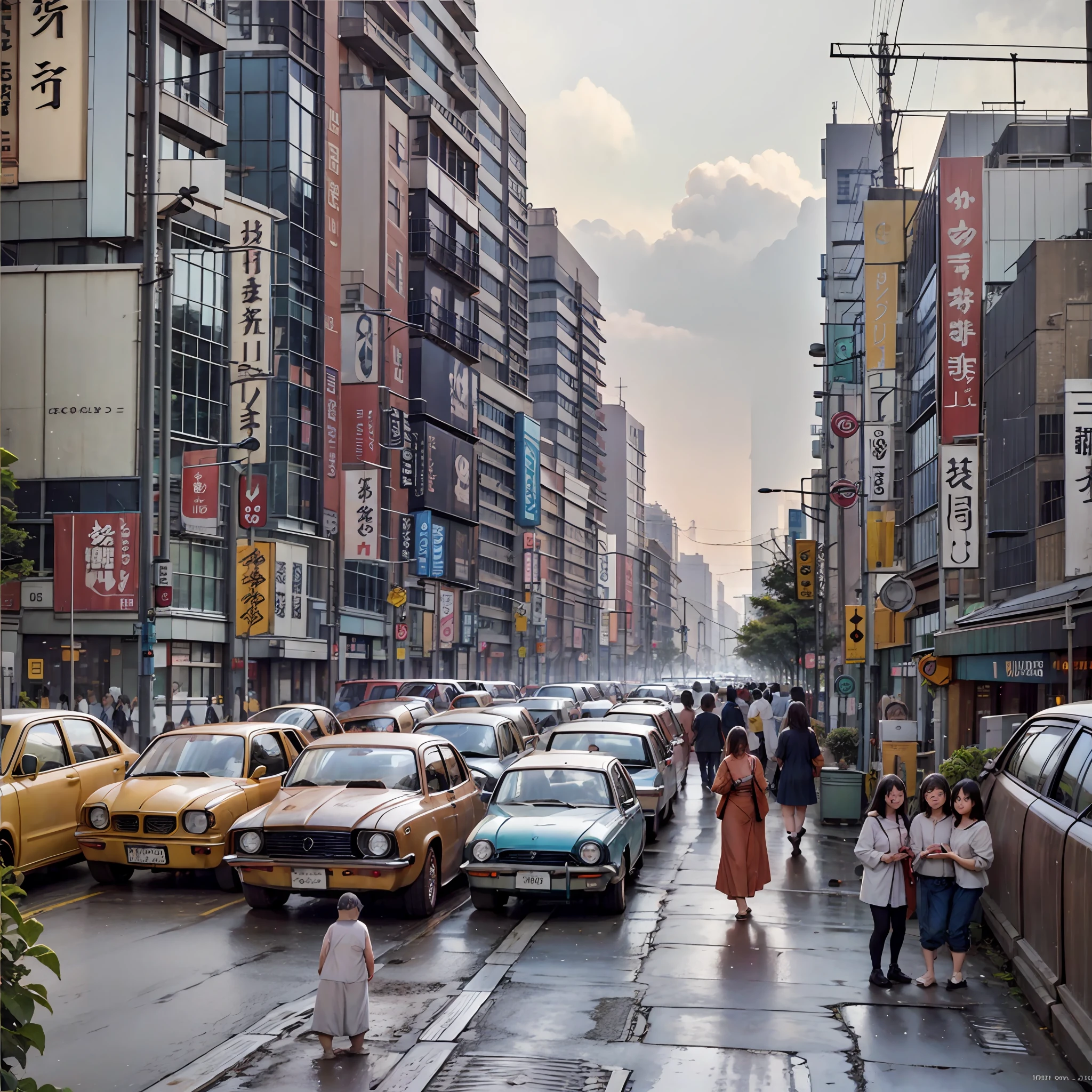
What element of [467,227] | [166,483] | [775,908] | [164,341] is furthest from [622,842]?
[467,227]

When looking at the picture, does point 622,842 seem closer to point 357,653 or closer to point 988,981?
point 988,981

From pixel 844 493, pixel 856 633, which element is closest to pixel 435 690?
pixel 856 633

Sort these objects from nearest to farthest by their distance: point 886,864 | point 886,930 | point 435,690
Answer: point 886,864, point 886,930, point 435,690

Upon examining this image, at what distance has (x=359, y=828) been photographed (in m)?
12.7

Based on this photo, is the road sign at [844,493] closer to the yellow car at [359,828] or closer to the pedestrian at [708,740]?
the pedestrian at [708,740]

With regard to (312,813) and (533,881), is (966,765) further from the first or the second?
(312,813)

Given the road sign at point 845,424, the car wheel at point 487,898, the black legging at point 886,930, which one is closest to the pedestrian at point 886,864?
the black legging at point 886,930

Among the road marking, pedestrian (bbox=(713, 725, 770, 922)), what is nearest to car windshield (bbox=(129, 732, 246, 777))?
the road marking

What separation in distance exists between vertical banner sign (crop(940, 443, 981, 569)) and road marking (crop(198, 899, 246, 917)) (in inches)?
641

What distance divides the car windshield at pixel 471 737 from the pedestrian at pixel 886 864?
1036 centimetres

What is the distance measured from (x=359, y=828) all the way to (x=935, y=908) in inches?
201

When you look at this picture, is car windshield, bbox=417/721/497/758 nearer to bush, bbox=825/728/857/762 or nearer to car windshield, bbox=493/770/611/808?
car windshield, bbox=493/770/611/808

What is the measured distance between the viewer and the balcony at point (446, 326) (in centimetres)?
7938

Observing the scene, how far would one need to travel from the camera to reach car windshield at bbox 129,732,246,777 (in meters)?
15.8
